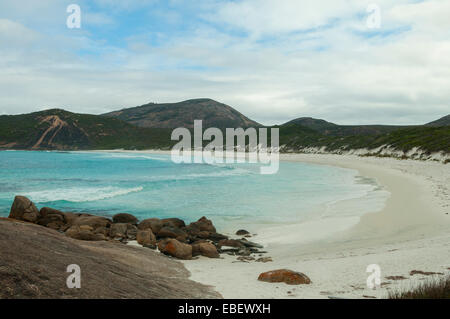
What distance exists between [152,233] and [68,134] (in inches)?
5908

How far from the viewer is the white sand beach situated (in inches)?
261

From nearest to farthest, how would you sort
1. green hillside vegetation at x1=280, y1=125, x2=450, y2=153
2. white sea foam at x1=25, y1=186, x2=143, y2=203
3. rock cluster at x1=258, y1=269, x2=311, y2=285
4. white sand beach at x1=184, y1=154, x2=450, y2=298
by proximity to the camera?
white sand beach at x1=184, y1=154, x2=450, y2=298, rock cluster at x1=258, y1=269, x2=311, y2=285, white sea foam at x1=25, y1=186, x2=143, y2=203, green hillside vegetation at x1=280, y1=125, x2=450, y2=153

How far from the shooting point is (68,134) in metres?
147

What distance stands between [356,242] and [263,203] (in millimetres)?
9418

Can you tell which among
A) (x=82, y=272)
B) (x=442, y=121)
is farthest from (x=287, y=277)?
(x=442, y=121)

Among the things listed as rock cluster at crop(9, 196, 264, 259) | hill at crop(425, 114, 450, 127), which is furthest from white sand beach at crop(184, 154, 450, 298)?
hill at crop(425, 114, 450, 127)

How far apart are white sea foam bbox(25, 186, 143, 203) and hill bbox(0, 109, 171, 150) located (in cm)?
10560

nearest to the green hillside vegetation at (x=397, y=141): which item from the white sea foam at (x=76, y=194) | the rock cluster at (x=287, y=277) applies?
the white sea foam at (x=76, y=194)

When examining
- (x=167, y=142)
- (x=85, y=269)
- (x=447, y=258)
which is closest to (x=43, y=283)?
(x=85, y=269)
